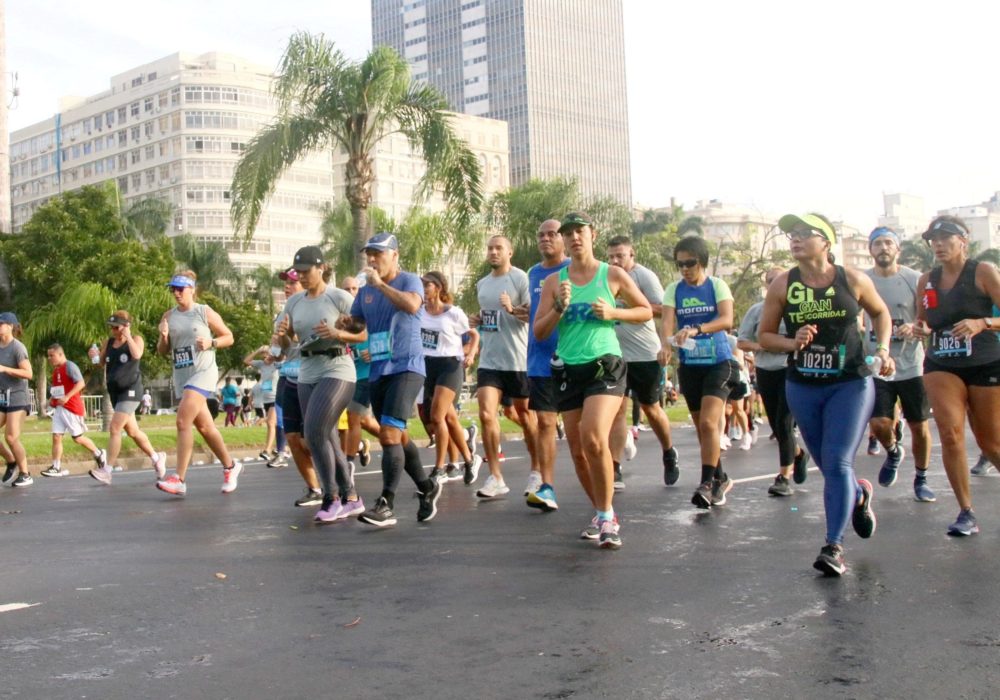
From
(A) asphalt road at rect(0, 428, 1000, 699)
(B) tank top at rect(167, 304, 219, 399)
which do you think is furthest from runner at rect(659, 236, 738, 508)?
(B) tank top at rect(167, 304, 219, 399)

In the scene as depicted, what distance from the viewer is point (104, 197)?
40.4 metres

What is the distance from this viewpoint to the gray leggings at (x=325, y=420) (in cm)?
834

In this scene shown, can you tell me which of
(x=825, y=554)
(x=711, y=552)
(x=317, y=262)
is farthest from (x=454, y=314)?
(x=825, y=554)

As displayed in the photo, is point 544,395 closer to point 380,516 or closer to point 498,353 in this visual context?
point 498,353

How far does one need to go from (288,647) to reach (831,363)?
10.2 feet

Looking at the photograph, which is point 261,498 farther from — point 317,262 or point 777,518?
point 777,518

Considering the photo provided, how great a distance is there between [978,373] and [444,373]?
4.33 m

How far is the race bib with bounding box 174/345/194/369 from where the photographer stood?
1091 centimetres

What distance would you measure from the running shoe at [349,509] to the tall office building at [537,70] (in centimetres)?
14418

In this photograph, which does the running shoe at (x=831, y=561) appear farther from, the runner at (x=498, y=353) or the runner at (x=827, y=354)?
the runner at (x=498, y=353)

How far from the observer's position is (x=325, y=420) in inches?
329

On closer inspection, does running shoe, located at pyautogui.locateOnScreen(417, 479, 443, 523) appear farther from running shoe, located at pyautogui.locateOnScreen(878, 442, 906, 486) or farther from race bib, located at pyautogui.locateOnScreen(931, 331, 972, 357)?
running shoe, located at pyautogui.locateOnScreen(878, 442, 906, 486)

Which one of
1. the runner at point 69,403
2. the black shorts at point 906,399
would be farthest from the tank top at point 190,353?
the black shorts at point 906,399

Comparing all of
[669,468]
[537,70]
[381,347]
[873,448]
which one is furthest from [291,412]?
[537,70]
